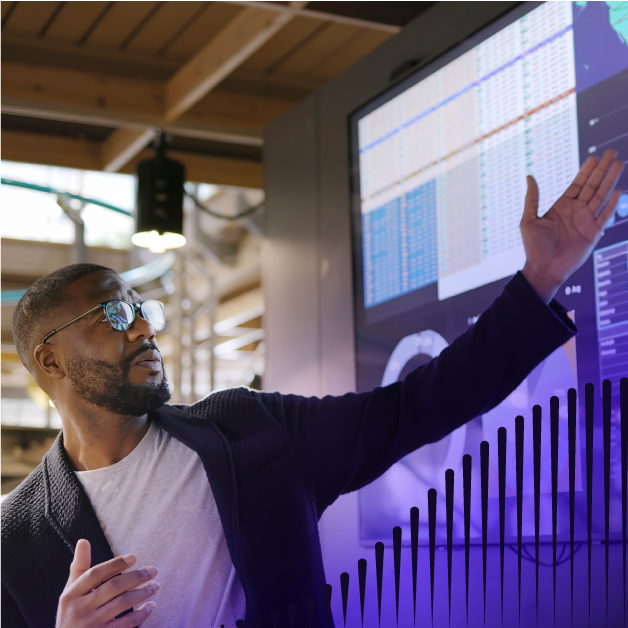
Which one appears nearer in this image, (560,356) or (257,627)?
(257,627)

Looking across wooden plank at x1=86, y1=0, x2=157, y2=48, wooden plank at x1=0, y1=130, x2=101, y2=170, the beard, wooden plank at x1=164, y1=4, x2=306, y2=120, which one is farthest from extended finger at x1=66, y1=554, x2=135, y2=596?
wooden plank at x1=0, y1=130, x2=101, y2=170

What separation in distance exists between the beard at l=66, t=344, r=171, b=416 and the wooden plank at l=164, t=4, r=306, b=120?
1.58 meters

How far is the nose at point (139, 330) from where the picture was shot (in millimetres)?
1884

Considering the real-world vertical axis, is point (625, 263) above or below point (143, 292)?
below

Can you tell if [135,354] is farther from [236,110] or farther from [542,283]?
[236,110]

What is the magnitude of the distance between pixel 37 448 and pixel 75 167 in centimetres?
130

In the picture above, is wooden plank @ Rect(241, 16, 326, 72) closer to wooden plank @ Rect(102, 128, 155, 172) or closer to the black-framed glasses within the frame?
wooden plank @ Rect(102, 128, 155, 172)

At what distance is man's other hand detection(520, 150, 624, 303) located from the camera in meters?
1.39

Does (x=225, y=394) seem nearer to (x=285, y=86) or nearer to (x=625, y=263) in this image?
(x=625, y=263)

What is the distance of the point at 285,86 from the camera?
151 inches

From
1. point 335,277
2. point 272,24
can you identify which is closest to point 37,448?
point 335,277

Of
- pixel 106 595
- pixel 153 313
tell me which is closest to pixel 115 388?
pixel 153 313

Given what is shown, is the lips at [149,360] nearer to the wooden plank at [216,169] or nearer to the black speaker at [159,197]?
the black speaker at [159,197]

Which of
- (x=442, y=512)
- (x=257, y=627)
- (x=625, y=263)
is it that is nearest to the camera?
(x=257, y=627)
